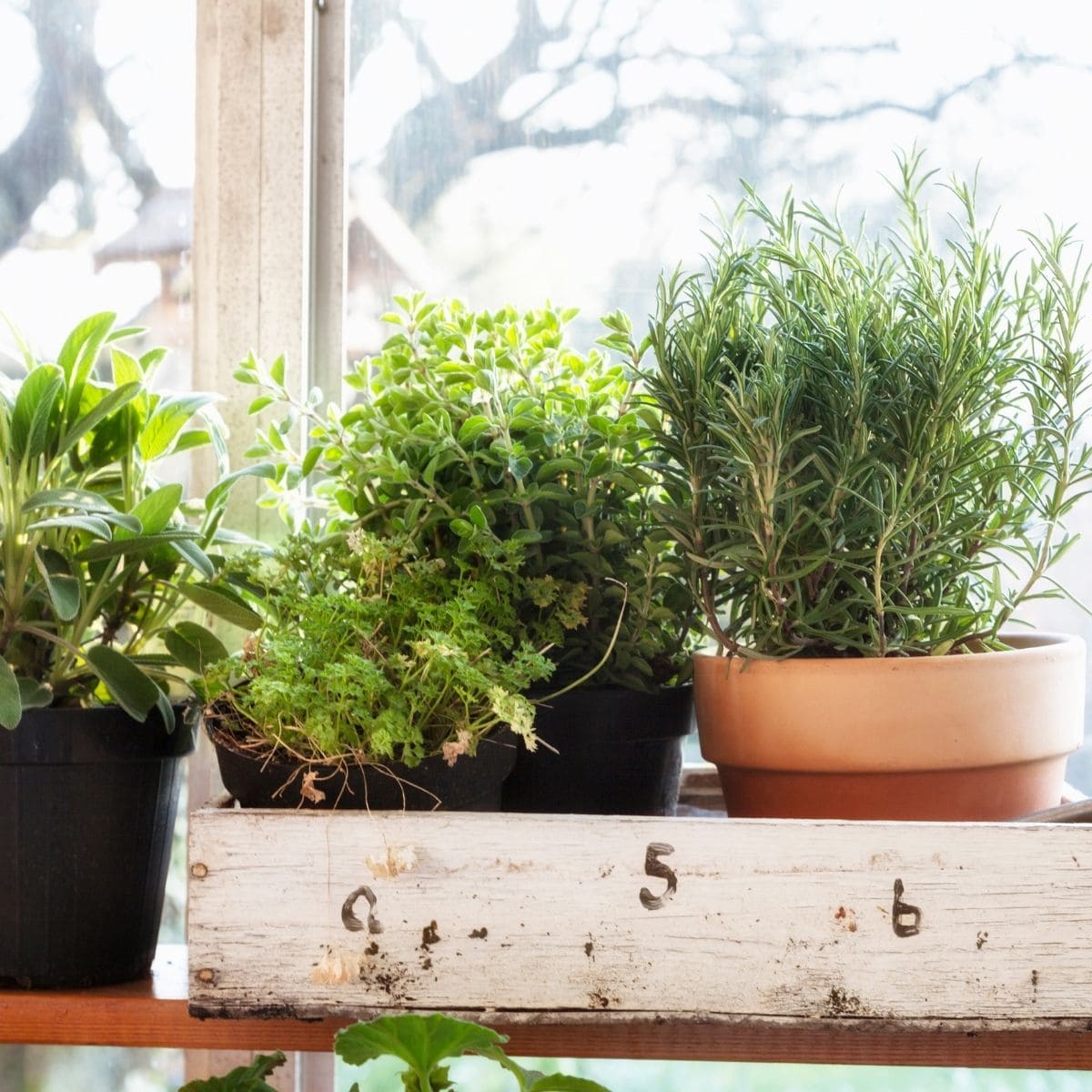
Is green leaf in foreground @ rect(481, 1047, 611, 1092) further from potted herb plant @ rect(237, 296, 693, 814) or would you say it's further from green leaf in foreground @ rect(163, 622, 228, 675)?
green leaf in foreground @ rect(163, 622, 228, 675)

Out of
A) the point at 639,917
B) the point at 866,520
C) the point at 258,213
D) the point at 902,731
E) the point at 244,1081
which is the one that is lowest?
the point at 244,1081

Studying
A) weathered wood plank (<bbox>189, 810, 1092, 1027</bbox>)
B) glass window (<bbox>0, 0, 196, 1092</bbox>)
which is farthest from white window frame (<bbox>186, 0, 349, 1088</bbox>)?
weathered wood plank (<bbox>189, 810, 1092, 1027</bbox>)

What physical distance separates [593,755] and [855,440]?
0.93ft

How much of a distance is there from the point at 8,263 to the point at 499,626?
2.21ft

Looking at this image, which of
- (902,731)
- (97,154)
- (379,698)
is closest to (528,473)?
(379,698)

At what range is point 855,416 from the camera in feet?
2.26

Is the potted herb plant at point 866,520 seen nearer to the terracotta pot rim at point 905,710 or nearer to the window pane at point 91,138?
the terracotta pot rim at point 905,710

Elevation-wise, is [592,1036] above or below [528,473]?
below

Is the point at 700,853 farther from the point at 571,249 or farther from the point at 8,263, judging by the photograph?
the point at 8,263

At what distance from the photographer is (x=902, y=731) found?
688 mm

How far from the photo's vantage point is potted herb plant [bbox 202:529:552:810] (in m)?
0.64

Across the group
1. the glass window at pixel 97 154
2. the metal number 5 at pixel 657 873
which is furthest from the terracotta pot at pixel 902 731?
the glass window at pixel 97 154

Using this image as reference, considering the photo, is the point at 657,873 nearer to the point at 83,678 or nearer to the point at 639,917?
the point at 639,917

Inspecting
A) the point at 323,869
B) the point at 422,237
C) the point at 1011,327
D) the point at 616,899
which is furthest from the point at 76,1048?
the point at 1011,327
